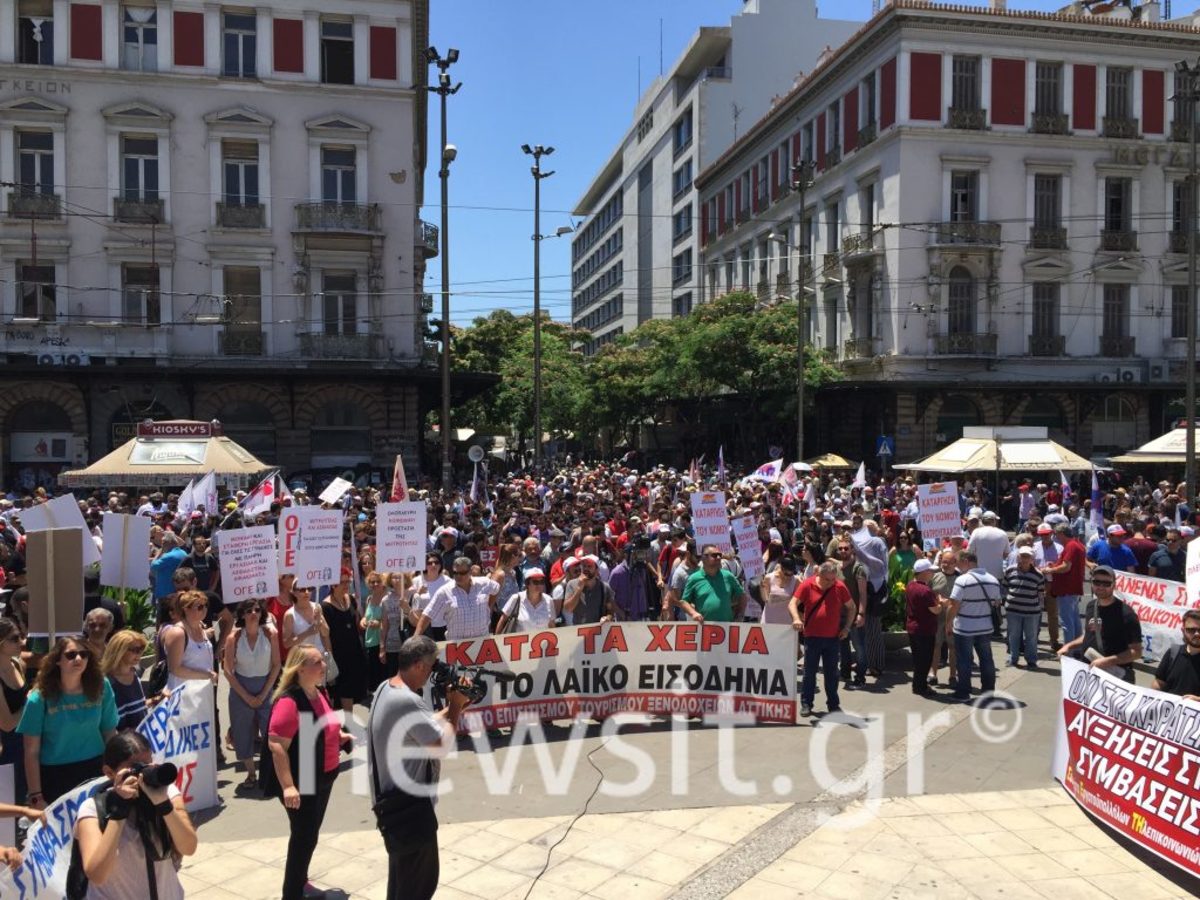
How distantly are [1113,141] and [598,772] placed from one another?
1502 inches

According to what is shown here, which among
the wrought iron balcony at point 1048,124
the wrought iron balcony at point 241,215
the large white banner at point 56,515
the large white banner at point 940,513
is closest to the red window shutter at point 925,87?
the wrought iron balcony at point 1048,124

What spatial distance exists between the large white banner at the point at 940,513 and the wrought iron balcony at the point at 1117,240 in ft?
96.6

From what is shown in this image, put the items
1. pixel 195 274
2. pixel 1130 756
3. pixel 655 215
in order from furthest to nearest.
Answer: pixel 655 215 → pixel 195 274 → pixel 1130 756

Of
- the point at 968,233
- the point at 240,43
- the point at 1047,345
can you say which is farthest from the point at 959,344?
the point at 240,43

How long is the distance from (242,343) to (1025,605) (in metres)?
27.5

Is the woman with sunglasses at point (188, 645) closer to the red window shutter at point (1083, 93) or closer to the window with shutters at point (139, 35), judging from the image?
the window with shutters at point (139, 35)

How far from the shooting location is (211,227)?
33156 mm

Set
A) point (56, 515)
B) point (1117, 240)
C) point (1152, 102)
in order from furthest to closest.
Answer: point (1152, 102) < point (1117, 240) < point (56, 515)

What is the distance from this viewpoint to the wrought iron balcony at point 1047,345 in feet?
124

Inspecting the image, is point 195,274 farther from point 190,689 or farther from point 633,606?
point 190,689

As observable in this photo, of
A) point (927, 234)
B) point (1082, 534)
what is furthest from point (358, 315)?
point (1082, 534)

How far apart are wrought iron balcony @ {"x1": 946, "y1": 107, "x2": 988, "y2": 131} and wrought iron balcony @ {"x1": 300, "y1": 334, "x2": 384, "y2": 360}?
21596 millimetres

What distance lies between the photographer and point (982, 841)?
6668 millimetres

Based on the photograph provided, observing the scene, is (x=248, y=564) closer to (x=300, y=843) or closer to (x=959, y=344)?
(x=300, y=843)
